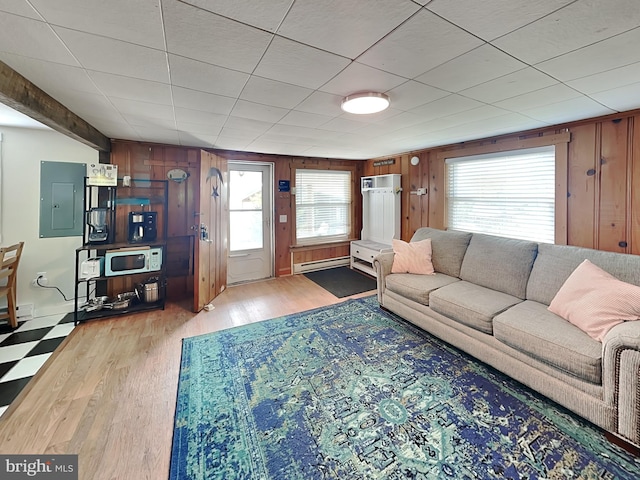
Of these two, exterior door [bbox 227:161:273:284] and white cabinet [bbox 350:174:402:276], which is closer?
exterior door [bbox 227:161:273:284]

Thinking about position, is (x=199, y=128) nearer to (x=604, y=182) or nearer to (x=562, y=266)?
A: (x=562, y=266)

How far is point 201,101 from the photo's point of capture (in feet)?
6.95

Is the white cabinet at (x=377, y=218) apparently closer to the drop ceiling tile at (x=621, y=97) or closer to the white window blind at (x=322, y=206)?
the white window blind at (x=322, y=206)

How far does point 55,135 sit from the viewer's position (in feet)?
10.4

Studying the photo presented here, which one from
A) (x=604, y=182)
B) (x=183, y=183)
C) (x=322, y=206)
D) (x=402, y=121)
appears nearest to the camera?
(x=604, y=182)

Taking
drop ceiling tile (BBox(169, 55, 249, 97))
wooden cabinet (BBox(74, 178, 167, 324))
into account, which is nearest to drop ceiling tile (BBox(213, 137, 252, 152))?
wooden cabinet (BBox(74, 178, 167, 324))

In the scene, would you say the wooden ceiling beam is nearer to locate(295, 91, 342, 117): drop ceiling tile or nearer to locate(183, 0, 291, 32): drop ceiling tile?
locate(183, 0, 291, 32): drop ceiling tile

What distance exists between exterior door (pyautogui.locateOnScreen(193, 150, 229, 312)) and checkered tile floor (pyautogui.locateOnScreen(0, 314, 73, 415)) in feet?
4.42

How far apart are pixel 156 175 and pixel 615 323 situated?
492 cm

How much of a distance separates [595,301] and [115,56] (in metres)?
3.37

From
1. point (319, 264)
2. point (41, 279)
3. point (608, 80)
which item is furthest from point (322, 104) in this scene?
point (41, 279)

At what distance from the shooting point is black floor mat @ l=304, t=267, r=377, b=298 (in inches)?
165

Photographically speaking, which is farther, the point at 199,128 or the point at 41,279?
the point at 41,279

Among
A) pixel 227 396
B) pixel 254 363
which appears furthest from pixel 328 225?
pixel 227 396
